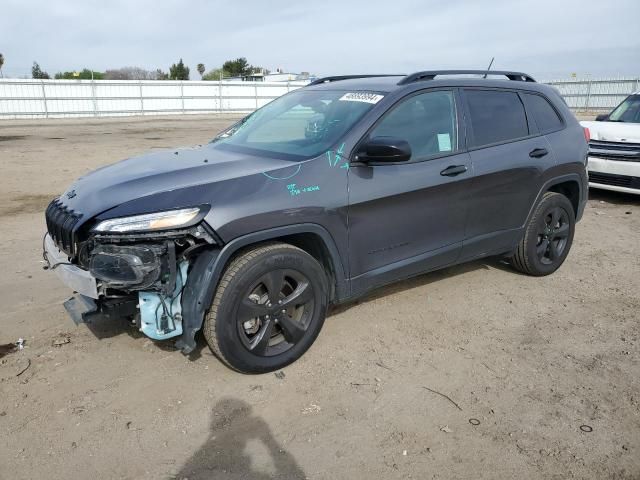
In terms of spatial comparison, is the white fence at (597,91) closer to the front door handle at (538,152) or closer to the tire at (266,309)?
the front door handle at (538,152)

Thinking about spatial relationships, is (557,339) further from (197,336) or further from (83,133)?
(83,133)

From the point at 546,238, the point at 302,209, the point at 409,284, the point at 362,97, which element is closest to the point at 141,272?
the point at 302,209

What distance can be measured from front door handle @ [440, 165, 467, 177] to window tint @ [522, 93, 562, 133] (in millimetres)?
1250

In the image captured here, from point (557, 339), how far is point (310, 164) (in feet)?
7.57

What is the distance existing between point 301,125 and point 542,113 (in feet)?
7.96

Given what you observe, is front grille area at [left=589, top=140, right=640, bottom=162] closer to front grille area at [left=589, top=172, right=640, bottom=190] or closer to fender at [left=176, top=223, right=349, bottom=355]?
front grille area at [left=589, top=172, right=640, bottom=190]

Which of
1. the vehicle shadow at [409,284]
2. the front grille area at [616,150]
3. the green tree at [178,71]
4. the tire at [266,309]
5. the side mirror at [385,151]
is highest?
the green tree at [178,71]

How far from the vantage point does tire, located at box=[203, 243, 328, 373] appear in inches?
125

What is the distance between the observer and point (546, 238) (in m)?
5.18

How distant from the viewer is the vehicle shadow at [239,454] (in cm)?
263

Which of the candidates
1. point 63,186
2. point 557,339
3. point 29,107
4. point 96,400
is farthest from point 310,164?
point 29,107

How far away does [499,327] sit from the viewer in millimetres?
4234

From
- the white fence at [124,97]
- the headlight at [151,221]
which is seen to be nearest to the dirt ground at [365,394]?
the headlight at [151,221]

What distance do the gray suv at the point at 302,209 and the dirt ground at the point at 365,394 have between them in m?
0.34
